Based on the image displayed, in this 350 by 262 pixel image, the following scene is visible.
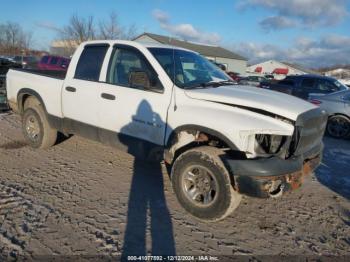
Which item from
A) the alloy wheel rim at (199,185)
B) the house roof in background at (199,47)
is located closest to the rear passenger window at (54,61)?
the alloy wheel rim at (199,185)

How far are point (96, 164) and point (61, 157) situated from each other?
0.74 m

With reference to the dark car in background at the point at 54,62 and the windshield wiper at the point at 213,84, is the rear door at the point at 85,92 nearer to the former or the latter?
the windshield wiper at the point at 213,84

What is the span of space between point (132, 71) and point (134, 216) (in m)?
1.82

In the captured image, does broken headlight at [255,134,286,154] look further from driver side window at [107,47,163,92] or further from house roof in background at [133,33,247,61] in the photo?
house roof in background at [133,33,247,61]

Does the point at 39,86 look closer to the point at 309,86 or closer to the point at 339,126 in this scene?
the point at 339,126

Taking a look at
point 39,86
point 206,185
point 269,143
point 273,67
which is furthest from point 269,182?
point 273,67

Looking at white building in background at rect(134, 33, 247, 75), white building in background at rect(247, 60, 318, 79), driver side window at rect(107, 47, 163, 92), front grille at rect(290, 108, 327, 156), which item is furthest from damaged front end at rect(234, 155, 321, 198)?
white building in background at rect(247, 60, 318, 79)

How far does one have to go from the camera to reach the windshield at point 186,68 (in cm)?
424

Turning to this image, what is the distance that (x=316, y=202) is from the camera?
4531 mm

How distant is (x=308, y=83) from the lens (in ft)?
40.9

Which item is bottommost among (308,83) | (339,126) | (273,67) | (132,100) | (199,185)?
(199,185)

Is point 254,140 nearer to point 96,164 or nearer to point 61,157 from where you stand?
point 96,164

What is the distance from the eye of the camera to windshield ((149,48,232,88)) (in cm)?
424

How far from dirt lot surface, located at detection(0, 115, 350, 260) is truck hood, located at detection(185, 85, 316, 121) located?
4.53ft
